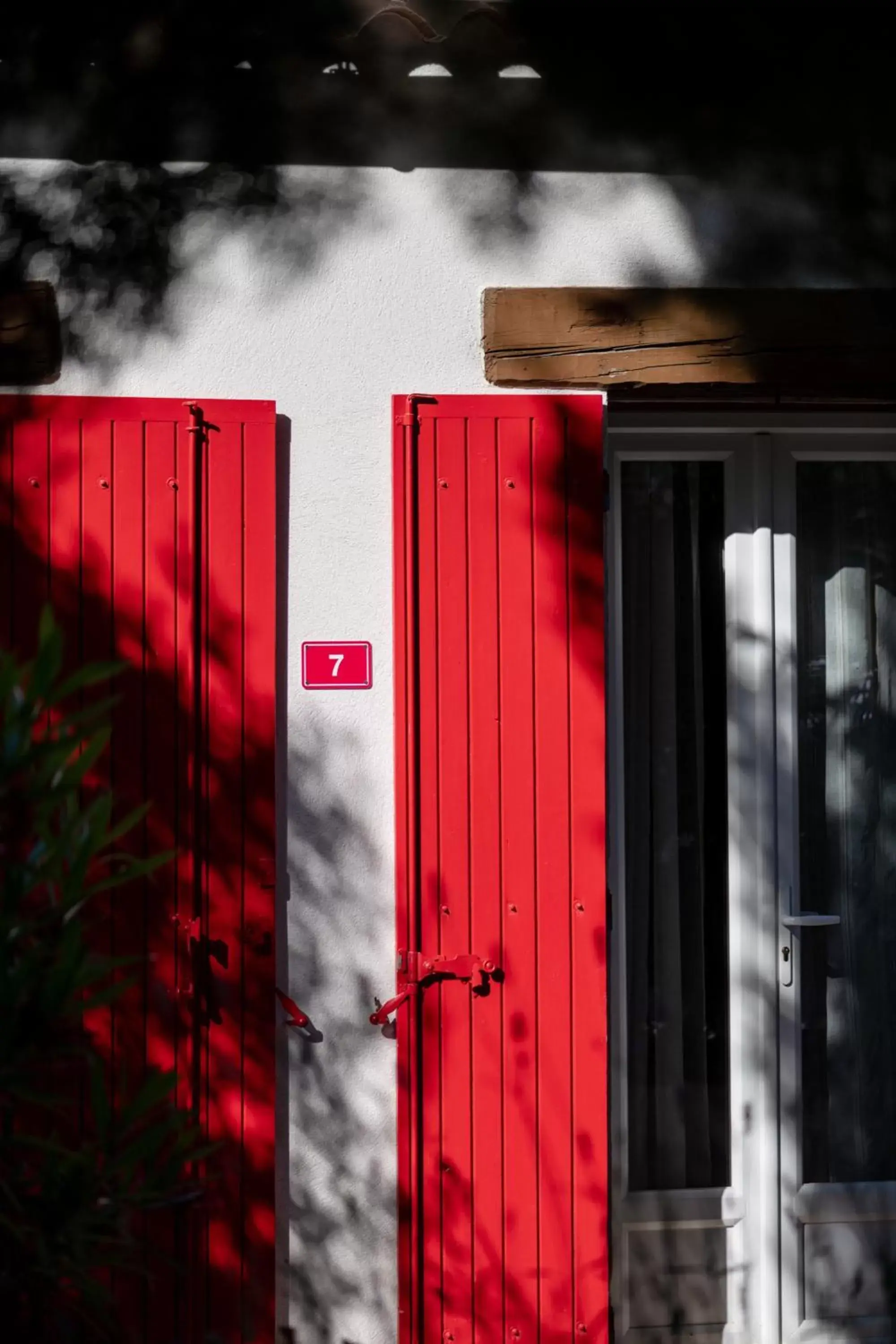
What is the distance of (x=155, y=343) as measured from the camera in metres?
3.03

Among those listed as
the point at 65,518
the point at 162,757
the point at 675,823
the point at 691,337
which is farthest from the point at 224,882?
the point at 691,337

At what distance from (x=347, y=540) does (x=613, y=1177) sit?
1.83m

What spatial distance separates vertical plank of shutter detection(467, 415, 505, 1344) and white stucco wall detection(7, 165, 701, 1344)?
21 centimetres

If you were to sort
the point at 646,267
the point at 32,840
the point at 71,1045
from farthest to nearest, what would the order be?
1. the point at 646,267
2. the point at 32,840
3. the point at 71,1045

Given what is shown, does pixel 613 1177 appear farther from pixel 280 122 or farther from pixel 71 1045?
pixel 280 122

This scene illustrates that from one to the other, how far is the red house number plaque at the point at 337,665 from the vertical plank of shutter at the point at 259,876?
4.0 inches

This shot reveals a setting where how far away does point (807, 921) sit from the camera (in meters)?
3.29

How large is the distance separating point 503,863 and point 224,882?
2.23 ft

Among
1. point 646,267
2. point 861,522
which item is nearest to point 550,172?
point 646,267

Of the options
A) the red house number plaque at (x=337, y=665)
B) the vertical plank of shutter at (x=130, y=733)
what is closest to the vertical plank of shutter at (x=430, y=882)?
the red house number plaque at (x=337, y=665)

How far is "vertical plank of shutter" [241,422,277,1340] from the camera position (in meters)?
2.93

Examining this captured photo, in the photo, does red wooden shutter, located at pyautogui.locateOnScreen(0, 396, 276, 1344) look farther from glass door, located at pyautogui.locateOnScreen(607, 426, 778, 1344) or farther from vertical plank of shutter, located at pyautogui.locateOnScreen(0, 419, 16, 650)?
glass door, located at pyautogui.locateOnScreen(607, 426, 778, 1344)

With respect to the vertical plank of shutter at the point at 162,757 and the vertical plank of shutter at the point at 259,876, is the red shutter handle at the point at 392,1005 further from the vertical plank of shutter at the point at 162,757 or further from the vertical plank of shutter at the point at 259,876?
the vertical plank of shutter at the point at 162,757

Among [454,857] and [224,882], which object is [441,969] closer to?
[454,857]
